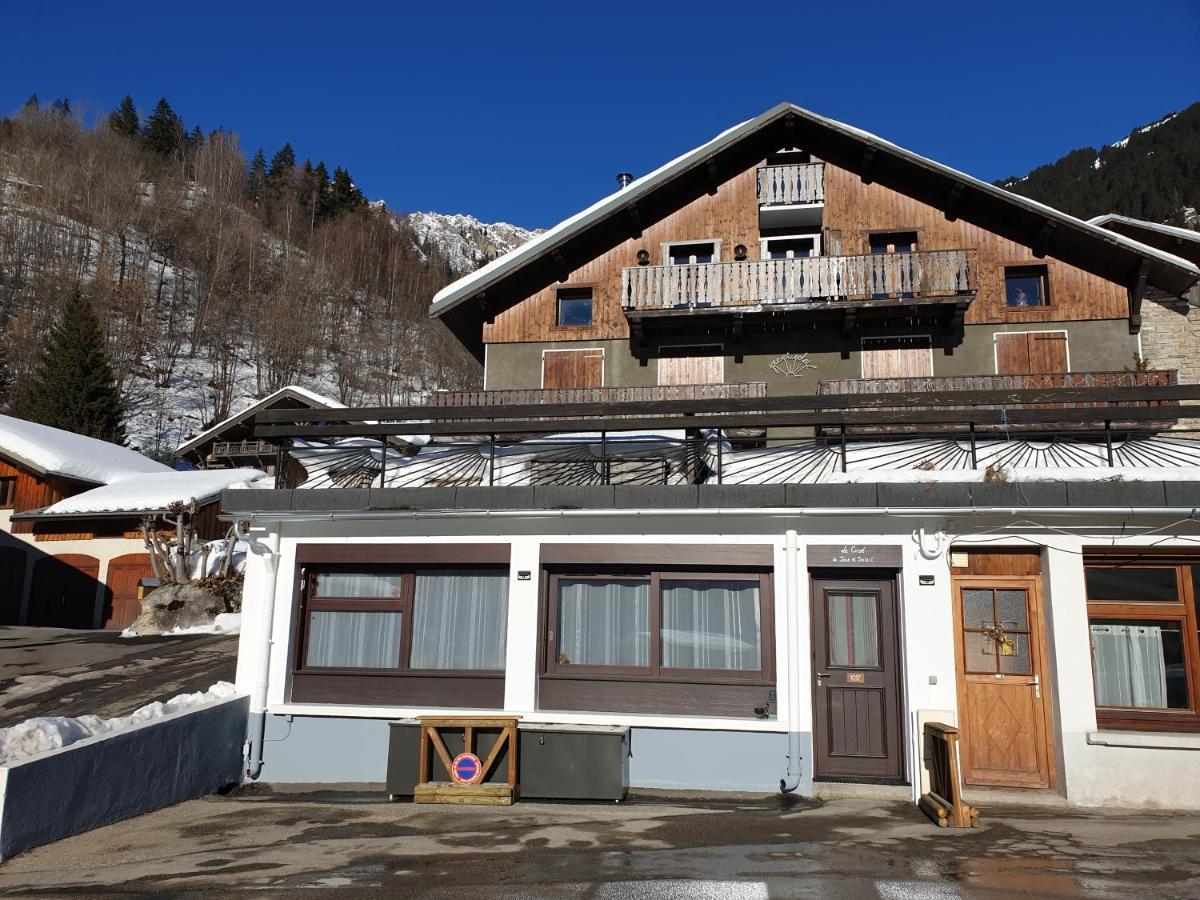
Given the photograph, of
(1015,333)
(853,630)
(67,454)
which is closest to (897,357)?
(1015,333)

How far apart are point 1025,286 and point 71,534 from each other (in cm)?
2802

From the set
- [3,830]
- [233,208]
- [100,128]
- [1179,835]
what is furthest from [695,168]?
[100,128]

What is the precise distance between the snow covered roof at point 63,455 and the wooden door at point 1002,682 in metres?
28.4

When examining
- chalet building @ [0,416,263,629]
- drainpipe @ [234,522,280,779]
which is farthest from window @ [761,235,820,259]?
chalet building @ [0,416,263,629]

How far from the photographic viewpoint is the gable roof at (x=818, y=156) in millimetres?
18469

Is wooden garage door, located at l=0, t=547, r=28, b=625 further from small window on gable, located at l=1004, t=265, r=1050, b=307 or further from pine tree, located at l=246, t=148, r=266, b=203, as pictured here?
pine tree, located at l=246, t=148, r=266, b=203

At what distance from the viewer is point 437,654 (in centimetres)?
959

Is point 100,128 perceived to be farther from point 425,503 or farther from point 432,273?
point 425,503

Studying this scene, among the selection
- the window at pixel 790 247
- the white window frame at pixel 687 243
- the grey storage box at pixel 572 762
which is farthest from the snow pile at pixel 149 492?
the grey storage box at pixel 572 762

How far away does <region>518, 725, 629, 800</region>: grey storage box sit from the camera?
8.32 metres

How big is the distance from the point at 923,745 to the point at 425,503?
5.67 metres

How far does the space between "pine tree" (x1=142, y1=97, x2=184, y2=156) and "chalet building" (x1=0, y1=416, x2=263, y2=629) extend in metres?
55.2

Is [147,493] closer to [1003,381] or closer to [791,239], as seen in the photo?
[791,239]

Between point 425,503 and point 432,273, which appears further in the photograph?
point 432,273
